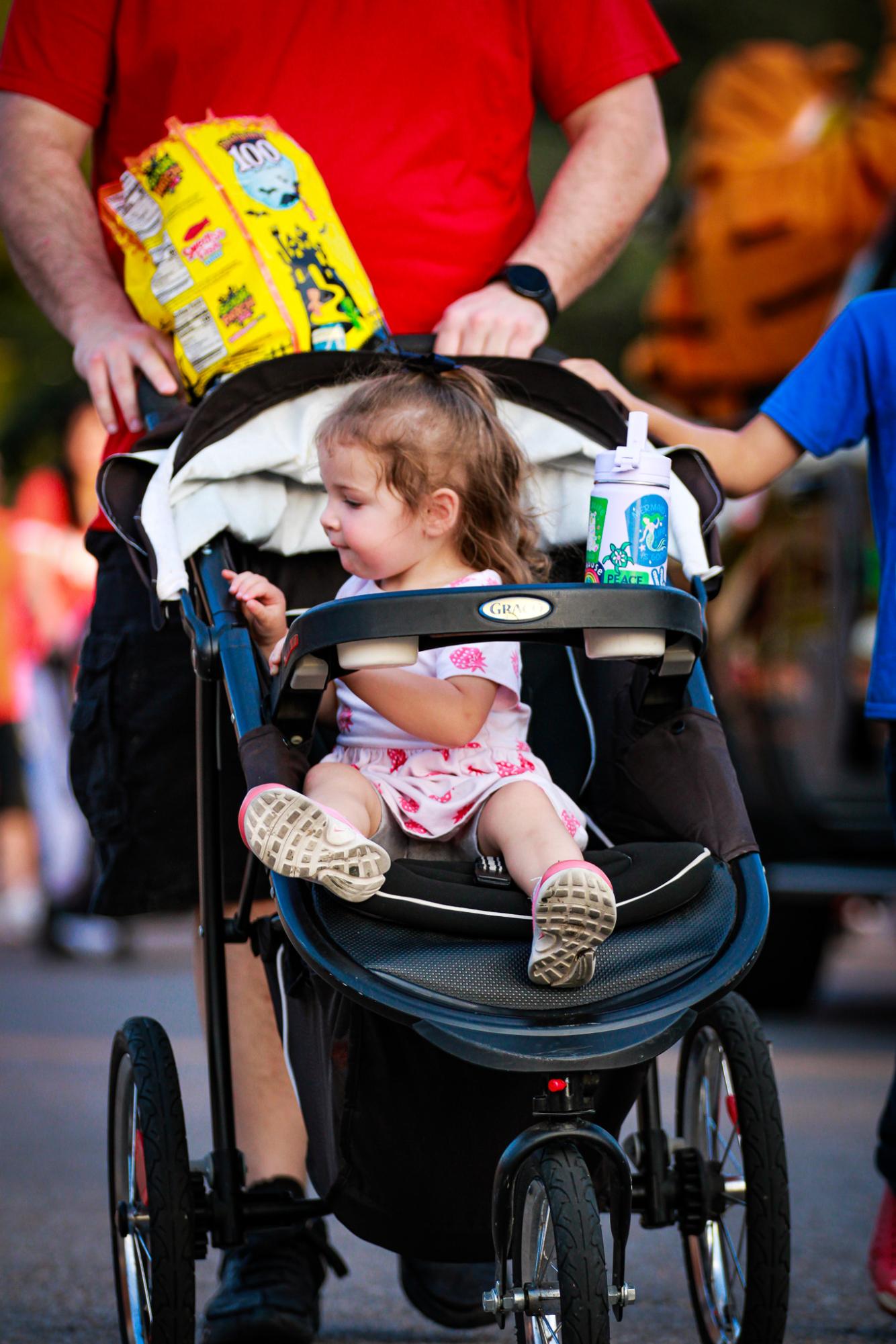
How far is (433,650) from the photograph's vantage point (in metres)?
2.77

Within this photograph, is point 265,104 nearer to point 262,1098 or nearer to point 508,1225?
point 262,1098

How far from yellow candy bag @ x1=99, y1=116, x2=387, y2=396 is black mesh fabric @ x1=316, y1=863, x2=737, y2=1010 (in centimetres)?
114

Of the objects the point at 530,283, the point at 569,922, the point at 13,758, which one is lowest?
the point at 13,758

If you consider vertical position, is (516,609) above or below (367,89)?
below

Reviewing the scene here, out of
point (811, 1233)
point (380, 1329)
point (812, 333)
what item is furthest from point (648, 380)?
point (380, 1329)

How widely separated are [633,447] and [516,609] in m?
0.44

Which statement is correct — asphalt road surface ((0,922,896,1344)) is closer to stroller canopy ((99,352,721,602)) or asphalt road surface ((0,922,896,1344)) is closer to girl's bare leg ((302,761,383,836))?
girl's bare leg ((302,761,383,836))

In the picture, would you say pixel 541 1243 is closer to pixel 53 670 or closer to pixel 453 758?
pixel 453 758

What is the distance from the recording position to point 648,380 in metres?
11.5

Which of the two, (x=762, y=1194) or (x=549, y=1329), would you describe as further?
(x=762, y=1194)

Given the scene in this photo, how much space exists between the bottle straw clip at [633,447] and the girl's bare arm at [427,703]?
0.36m

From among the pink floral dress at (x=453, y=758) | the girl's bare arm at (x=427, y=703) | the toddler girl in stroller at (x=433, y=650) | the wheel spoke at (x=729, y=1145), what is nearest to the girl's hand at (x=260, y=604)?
the toddler girl in stroller at (x=433, y=650)

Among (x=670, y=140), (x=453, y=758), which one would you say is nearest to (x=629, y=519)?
(x=453, y=758)

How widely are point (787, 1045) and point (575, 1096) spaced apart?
15.2ft
